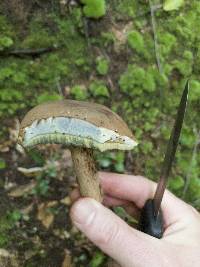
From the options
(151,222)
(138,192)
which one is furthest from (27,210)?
(151,222)

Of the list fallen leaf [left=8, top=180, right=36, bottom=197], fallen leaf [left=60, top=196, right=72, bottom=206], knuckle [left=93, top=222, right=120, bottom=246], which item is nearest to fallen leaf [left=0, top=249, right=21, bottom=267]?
fallen leaf [left=8, top=180, right=36, bottom=197]

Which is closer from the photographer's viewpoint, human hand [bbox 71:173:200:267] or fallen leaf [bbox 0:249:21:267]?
human hand [bbox 71:173:200:267]

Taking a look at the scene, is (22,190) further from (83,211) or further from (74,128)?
(74,128)

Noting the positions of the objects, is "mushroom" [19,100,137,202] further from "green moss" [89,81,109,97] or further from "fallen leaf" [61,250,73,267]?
"fallen leaf" [61,250,73,267]

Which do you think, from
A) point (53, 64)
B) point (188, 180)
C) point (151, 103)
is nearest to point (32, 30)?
point (53, 64)

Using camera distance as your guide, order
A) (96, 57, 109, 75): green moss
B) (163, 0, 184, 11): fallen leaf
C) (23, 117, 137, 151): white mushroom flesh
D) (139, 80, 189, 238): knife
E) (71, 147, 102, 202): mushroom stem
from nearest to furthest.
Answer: (23, 117, 137, 151): white mushroom flesh → (71, 147, 102, 202): mushroom stem → (139, 80, 189, 238): knife → (96, 57, 109, 75): green moss → (163, 0, 184, 11): fallen leaf

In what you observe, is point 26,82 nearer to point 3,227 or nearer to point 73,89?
point 73,89
